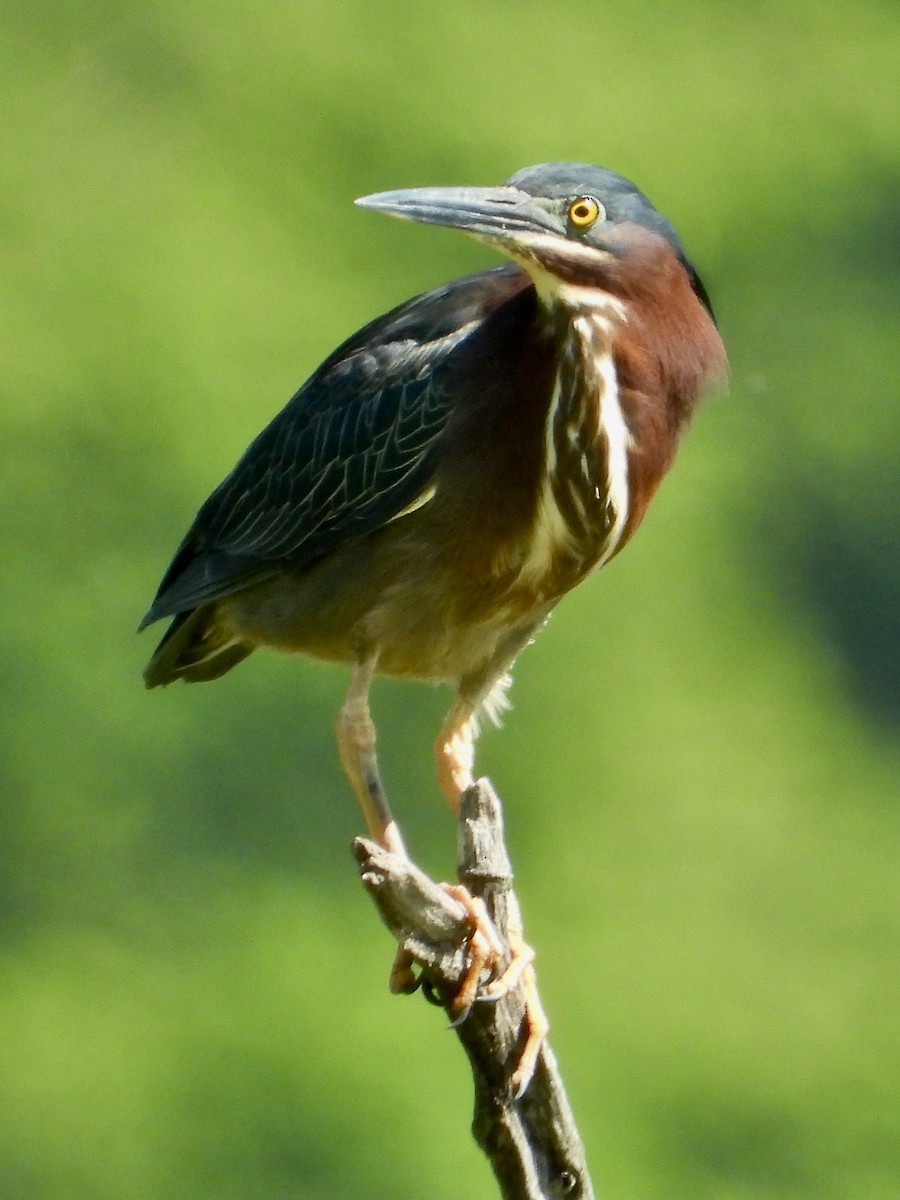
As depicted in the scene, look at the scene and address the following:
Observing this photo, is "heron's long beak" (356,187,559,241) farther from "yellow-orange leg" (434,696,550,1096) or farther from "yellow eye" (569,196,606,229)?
"yellow-orange leg" (434,696,550,1096)

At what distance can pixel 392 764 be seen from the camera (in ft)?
13.8

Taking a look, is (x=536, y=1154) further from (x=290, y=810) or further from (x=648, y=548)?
(x=648, y=548)

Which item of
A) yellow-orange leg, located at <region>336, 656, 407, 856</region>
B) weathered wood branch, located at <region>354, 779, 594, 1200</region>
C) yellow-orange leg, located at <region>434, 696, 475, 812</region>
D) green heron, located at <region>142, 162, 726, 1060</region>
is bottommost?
weathered wood branch, located at <region>354, 779, 594, 1200</region>

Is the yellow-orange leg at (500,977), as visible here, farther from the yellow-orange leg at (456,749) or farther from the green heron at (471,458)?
the yellow-orange leg at (456,749)

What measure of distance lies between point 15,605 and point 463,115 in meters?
1.54

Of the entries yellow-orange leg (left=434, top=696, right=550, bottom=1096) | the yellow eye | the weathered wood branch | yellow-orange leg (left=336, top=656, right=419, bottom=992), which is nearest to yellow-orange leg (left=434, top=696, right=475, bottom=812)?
yellow-orange leg (left=336, top=656, right=419, bottom=992)

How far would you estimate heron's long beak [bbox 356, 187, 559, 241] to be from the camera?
6.75 ft

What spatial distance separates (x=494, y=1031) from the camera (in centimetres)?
198

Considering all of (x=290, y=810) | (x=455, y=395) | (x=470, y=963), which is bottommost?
(x=470, y=963)

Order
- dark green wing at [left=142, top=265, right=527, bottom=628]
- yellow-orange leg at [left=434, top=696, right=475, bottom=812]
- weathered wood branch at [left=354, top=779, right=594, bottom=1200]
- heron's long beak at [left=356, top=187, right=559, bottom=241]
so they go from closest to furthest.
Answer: weathered wood branch at [left=354, top=779, right=594, bottom=1200] → heron's long beak at [left=356, top=187, right=559, bottom=241] → dark green wing at [left=142, top=265, right=527, bottom=628] → yellow-orange leg at [left=434, top=696, right=475, bottom=812]

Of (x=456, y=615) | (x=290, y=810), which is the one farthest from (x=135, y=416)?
(x=456, y=615)

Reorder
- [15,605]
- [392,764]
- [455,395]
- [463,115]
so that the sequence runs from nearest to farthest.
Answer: [455,395]
[392,764]
[15,605]
[463,115]

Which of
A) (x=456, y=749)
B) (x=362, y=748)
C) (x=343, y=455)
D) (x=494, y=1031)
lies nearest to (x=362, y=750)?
(x=362, y=748)

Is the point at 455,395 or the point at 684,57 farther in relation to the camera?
the point at 684,57
